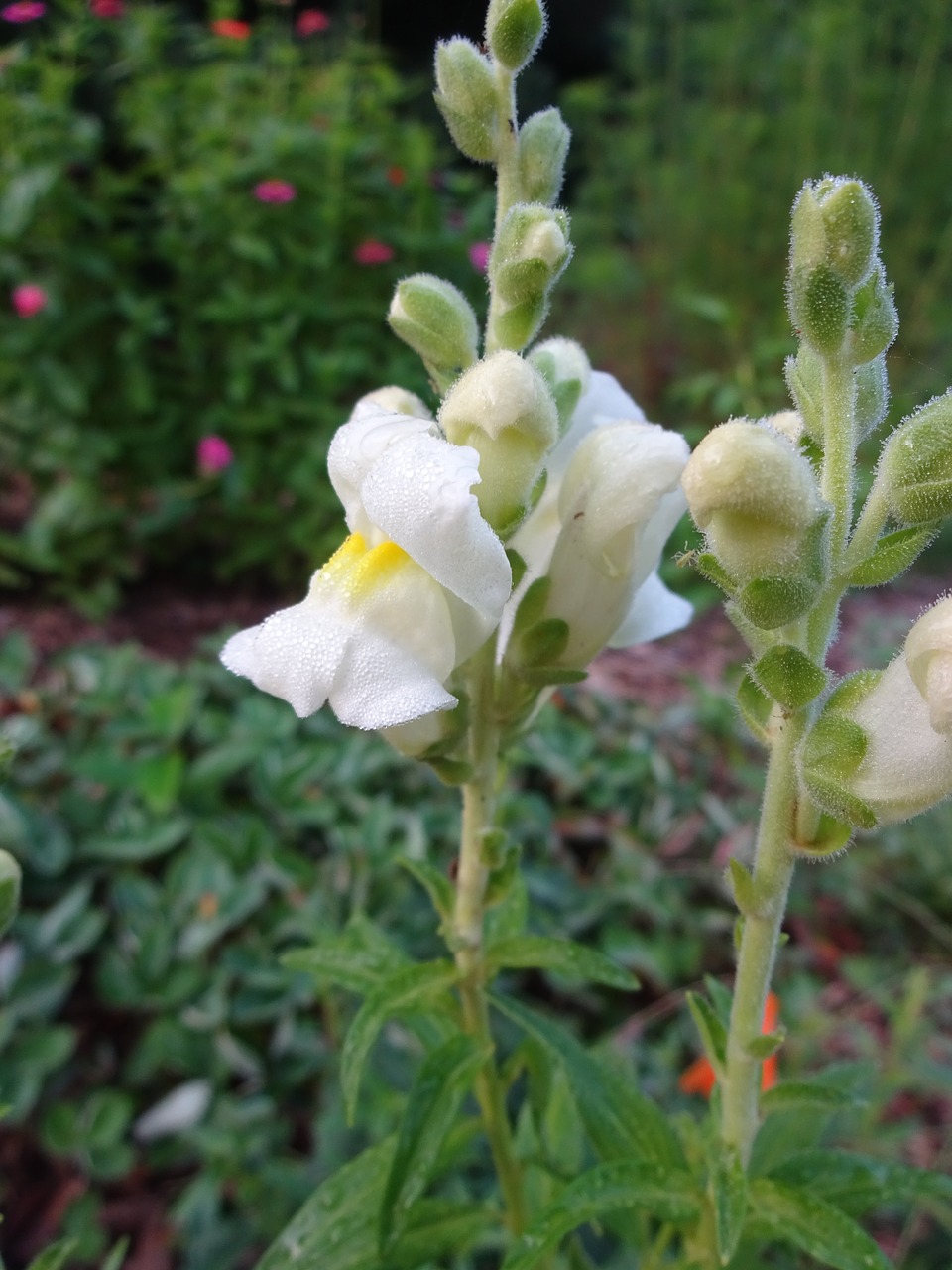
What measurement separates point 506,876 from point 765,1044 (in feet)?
0.95

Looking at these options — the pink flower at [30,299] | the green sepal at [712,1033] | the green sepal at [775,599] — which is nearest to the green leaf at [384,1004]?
the green sepal at [712,1033]

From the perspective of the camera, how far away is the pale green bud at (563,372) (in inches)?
37.9

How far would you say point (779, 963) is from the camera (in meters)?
2.44

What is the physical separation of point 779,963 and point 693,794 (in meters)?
0.44

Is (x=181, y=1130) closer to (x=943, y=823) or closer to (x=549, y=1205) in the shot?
(x=549, y=1205)

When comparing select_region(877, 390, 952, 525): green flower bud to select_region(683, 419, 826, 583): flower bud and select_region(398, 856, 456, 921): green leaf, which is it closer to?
select_region(683, 419, 826, 583): flower bud

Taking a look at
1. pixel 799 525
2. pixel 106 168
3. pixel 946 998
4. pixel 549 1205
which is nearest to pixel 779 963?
pixel 946 998

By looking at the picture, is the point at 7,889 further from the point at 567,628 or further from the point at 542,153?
the point at 542,153

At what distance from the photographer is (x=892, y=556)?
747 mm

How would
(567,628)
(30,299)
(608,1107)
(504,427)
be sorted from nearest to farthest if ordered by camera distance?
1. (504,427)
2. (567,628)
3. (608,1107)
4. (30,299)

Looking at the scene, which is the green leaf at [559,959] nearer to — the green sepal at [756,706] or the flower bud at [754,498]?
the green sepal at [756,706]

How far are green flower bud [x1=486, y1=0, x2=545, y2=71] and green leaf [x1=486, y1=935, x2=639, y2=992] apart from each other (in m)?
0.81

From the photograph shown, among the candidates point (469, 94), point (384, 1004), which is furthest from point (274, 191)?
point (384, 1004)

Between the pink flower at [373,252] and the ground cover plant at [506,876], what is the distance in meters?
2.11
